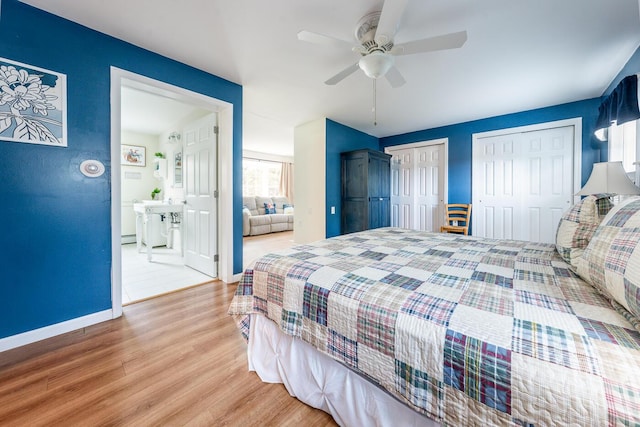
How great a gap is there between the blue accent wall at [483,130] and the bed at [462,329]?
3.00m

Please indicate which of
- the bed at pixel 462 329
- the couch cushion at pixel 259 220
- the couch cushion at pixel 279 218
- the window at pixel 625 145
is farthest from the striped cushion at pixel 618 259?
the couch cushion at pixel 279 218

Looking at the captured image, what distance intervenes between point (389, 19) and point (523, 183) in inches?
145

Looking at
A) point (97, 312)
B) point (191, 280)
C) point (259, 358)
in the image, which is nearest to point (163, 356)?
point (259, 358)

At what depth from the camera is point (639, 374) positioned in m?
0.52

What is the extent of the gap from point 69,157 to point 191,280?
1.72m

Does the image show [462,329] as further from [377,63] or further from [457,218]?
[457,218]

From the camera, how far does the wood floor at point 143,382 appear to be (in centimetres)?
116

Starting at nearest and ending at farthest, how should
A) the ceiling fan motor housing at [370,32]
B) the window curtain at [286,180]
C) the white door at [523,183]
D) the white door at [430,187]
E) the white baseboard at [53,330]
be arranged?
1. the white baseboard at [53,330]
2. the ceiling fan motor housing at [370,32]
3. the white door at [523,183]
4. the white door at [430,187]
5. the window curtain at [286,180]

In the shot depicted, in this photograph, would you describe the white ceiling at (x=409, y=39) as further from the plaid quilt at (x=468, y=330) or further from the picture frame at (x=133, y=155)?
the picture frame at (x=133, y=155)

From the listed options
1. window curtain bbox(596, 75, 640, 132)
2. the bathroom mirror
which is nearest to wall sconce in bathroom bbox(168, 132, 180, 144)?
the bathroom mirror

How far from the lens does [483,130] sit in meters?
4.08

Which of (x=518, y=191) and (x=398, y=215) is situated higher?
(x=518, y=191)

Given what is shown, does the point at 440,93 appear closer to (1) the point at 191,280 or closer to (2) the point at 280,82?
(2) the point at 280,82

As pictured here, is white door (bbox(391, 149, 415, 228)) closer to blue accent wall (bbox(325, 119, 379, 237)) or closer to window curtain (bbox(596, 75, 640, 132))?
blue accent wall (bbox(325, 119, 379, 237))
